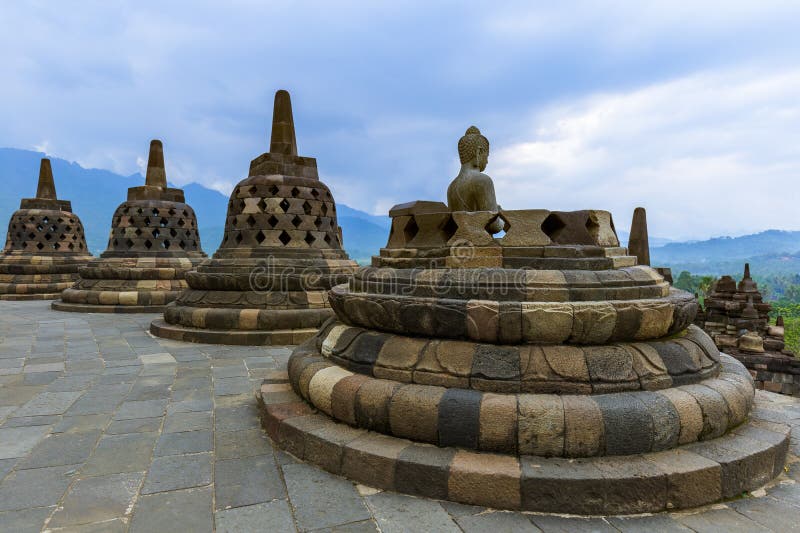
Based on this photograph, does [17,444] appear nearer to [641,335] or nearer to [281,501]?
[281,501]

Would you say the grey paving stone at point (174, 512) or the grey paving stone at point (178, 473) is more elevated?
the grey paving stone at point (178, 473)

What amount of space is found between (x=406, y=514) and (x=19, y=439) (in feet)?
9.45

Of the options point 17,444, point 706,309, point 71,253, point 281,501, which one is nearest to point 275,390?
point 281,501

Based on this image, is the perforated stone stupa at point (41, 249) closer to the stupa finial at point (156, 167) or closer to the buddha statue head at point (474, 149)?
the stupa finial at point (156, 167)

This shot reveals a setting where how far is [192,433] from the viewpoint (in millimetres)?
3467

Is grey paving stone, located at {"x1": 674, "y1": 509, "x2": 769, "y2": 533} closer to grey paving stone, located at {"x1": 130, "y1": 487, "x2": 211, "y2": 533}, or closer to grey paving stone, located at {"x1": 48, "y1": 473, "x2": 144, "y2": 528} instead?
grey paving stone, located at {"x1": 130, "y1": 487, "x2": 211, "y2": 533}

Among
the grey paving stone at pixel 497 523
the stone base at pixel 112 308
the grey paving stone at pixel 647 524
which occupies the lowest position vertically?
the grey paving stone at pixel 647 524

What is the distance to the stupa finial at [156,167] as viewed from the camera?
1211cm

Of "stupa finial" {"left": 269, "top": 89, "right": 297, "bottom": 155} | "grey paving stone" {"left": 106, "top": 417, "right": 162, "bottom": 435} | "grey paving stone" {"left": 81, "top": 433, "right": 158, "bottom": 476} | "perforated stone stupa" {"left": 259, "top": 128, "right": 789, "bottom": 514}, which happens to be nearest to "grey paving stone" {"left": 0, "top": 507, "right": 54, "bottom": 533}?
"grey paving stone" {"left": 81, "top": 433, "right": 158, "bottom": 476}

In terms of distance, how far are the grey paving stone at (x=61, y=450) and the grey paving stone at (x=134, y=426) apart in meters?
0.12

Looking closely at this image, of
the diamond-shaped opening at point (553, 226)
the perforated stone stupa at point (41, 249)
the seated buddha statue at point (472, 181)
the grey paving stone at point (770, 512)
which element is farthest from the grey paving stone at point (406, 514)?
the perforated stone stupa at point (41, 249)

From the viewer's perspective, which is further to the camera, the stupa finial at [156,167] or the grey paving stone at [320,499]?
the stupa finial at [156,167]

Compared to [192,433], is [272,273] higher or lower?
higher

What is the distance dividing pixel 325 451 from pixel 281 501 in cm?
41
